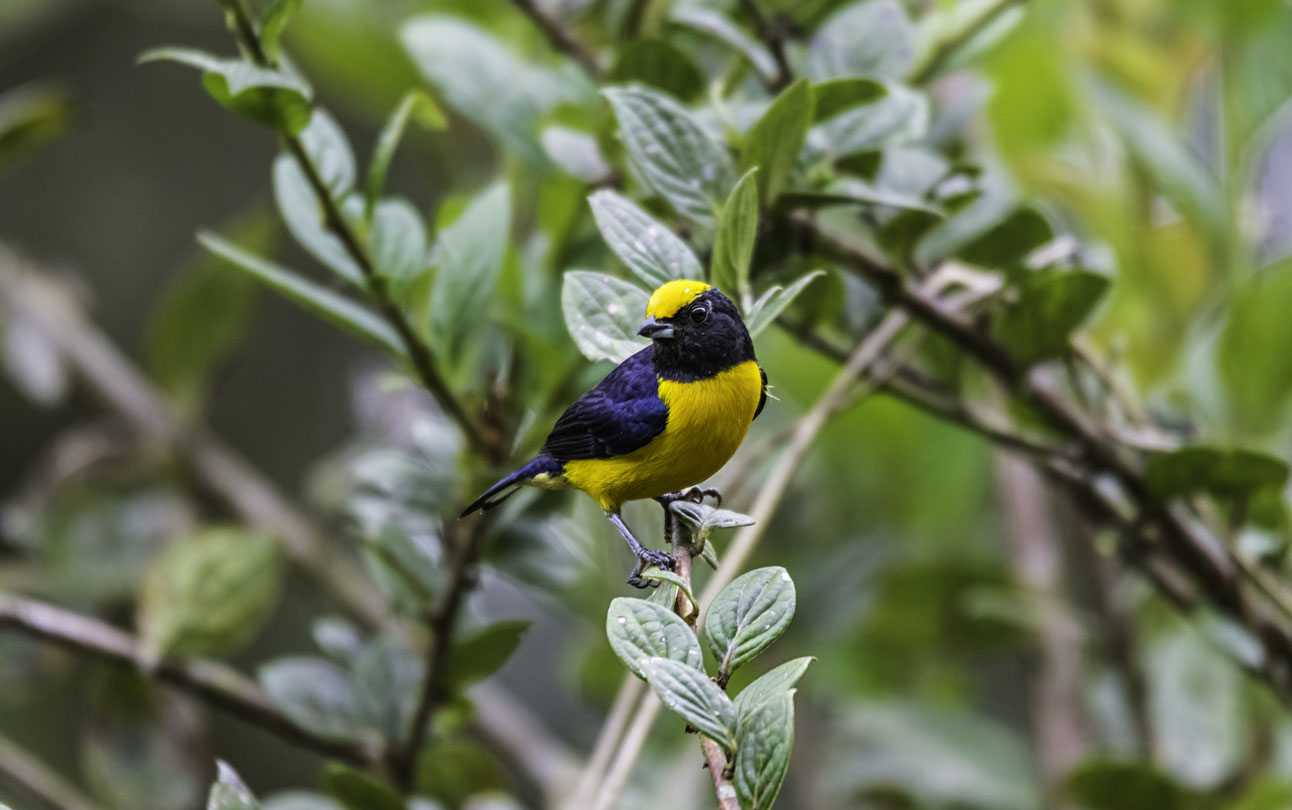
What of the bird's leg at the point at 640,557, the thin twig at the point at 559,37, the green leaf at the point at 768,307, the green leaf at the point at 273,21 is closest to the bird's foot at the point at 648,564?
the bird's leg at the point at 640,557

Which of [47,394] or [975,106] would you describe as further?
[47,394]

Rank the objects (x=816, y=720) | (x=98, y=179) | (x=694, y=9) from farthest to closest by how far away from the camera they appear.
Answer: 1. (x=98, y=179)
2. (x=816, y=720)
3. (x=694, y=9)

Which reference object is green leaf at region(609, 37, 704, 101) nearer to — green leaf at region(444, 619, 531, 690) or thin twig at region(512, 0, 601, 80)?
thin twig at region(512, 0, 601, 80)

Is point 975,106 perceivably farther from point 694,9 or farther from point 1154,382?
point 1154,382

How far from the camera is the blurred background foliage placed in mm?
754

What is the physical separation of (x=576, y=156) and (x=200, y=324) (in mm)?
805

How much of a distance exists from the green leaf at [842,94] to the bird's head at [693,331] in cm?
20

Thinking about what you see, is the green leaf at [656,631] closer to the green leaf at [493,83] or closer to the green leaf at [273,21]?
the green leaf at [273,21]

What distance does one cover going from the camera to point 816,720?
1814 mm

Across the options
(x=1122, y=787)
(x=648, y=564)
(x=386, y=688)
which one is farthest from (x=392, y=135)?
(x=1122, y=787)

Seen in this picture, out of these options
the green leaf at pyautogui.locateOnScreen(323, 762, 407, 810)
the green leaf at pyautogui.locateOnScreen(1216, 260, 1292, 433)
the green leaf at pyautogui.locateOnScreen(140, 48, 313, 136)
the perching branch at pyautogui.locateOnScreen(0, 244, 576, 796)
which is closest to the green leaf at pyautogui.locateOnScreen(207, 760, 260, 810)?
the green leaf at pyautogui.locateOnScreen(323, 762, 407, 810)

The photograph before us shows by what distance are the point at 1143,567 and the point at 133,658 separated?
0.82 m

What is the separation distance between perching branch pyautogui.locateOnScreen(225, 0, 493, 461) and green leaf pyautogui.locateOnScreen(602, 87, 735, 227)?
0.57 feet

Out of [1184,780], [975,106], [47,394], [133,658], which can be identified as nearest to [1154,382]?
[1184,780]
